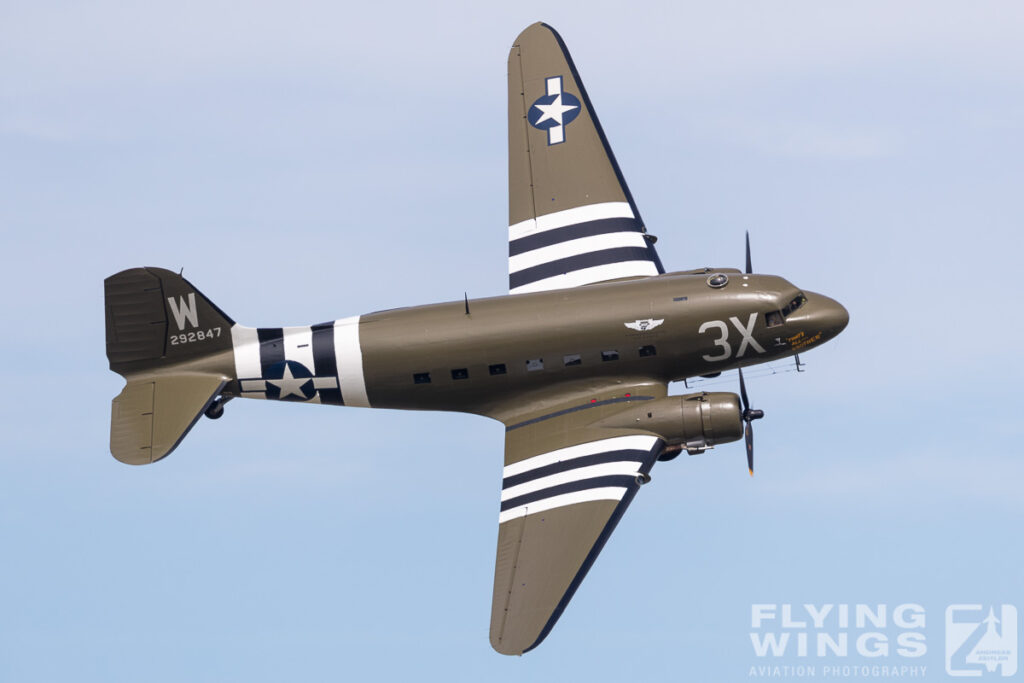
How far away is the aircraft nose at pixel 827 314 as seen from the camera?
48938 millimetres

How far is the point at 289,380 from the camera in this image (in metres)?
49.7

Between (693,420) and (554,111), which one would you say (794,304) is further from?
(554,111)

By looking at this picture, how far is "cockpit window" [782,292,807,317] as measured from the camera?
4875 cm

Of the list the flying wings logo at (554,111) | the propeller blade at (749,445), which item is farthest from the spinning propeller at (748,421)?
the flying wings logo at (554,111)

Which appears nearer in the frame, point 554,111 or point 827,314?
point 827,314

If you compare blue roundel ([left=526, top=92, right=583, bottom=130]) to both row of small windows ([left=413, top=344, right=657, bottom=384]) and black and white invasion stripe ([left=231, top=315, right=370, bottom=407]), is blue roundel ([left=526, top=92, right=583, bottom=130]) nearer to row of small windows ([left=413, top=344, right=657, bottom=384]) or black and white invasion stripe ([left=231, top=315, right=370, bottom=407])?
row of small windows ([left=413, top=344, right=657, bottom=384])

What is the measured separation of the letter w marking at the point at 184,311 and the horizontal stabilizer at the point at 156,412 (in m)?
1.49

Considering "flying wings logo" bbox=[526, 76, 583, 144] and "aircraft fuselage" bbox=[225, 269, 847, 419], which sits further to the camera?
"flying wings logo" bbox=[526, 76, 583, 144]

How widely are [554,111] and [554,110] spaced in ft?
0.15

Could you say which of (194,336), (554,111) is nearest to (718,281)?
(554,111)

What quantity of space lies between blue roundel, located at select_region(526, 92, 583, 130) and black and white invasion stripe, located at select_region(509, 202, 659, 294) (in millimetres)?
3218

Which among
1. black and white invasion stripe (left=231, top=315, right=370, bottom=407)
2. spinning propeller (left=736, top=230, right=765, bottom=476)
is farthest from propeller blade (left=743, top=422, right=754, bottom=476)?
black and white invasion stripe (left=231, top=315, right=370, bottom=407)

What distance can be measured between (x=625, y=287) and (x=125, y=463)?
14501mm

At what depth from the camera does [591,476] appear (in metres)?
47.2
